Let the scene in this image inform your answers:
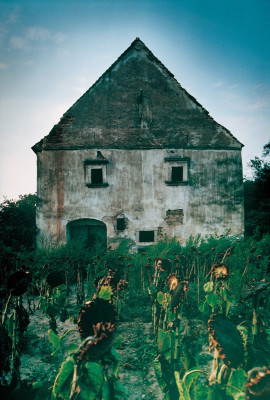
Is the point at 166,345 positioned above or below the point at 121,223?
below

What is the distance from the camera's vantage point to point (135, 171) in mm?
9375

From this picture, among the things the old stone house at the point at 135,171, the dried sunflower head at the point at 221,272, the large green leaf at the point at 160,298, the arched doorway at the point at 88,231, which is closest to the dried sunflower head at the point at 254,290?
the dried sunflower head at the point at 221,272

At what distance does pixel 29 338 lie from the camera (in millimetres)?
3406

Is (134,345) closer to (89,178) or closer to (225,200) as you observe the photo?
(89,178)

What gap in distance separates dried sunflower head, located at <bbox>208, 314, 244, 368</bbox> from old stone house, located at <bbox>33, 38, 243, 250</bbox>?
8234mm

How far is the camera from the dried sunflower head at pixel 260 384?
666 mm

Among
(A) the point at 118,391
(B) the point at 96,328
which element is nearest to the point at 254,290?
(A) the point at 118,391

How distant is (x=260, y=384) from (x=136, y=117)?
978cm

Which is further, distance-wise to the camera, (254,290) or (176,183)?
(176,183)

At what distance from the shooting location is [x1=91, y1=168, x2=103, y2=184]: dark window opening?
9.39 meters

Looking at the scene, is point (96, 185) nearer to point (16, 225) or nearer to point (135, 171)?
point (135, 171)

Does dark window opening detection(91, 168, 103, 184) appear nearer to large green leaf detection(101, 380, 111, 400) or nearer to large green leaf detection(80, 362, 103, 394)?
large green leaf detection(101, 380, 111, 400)

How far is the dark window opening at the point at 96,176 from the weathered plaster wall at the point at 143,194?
0.37m

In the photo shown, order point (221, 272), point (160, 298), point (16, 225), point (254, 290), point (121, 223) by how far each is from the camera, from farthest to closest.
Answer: point (16, 225) < point (121, 223) < point (160, 298) < point (221, 272) < point (254, 290)
